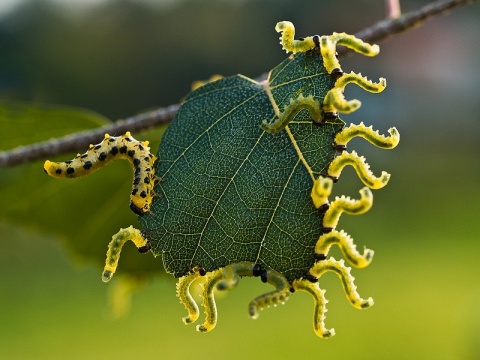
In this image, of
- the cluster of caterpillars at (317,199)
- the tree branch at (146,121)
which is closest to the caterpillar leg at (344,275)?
the cluster of caterpillars at (317,199)

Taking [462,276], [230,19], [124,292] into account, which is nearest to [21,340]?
[462,276]

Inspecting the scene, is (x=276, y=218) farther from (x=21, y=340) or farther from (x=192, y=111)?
(x=21, y=340)

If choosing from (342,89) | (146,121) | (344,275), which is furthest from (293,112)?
(146,121)

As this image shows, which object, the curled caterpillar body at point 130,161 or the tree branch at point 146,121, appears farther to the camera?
the tree branch at point 146,121

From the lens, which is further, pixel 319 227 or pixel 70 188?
pixel 70 188

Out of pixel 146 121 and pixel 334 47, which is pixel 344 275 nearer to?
pixel 334 47

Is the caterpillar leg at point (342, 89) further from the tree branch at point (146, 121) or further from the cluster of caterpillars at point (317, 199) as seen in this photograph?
the tree branch at point (146, 121)

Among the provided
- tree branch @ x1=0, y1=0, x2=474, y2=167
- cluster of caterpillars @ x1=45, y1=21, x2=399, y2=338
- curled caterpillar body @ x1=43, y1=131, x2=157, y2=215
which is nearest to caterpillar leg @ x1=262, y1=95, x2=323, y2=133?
cluster of caterpillars @ x1=45, y1=21, x2=399, y2=338
